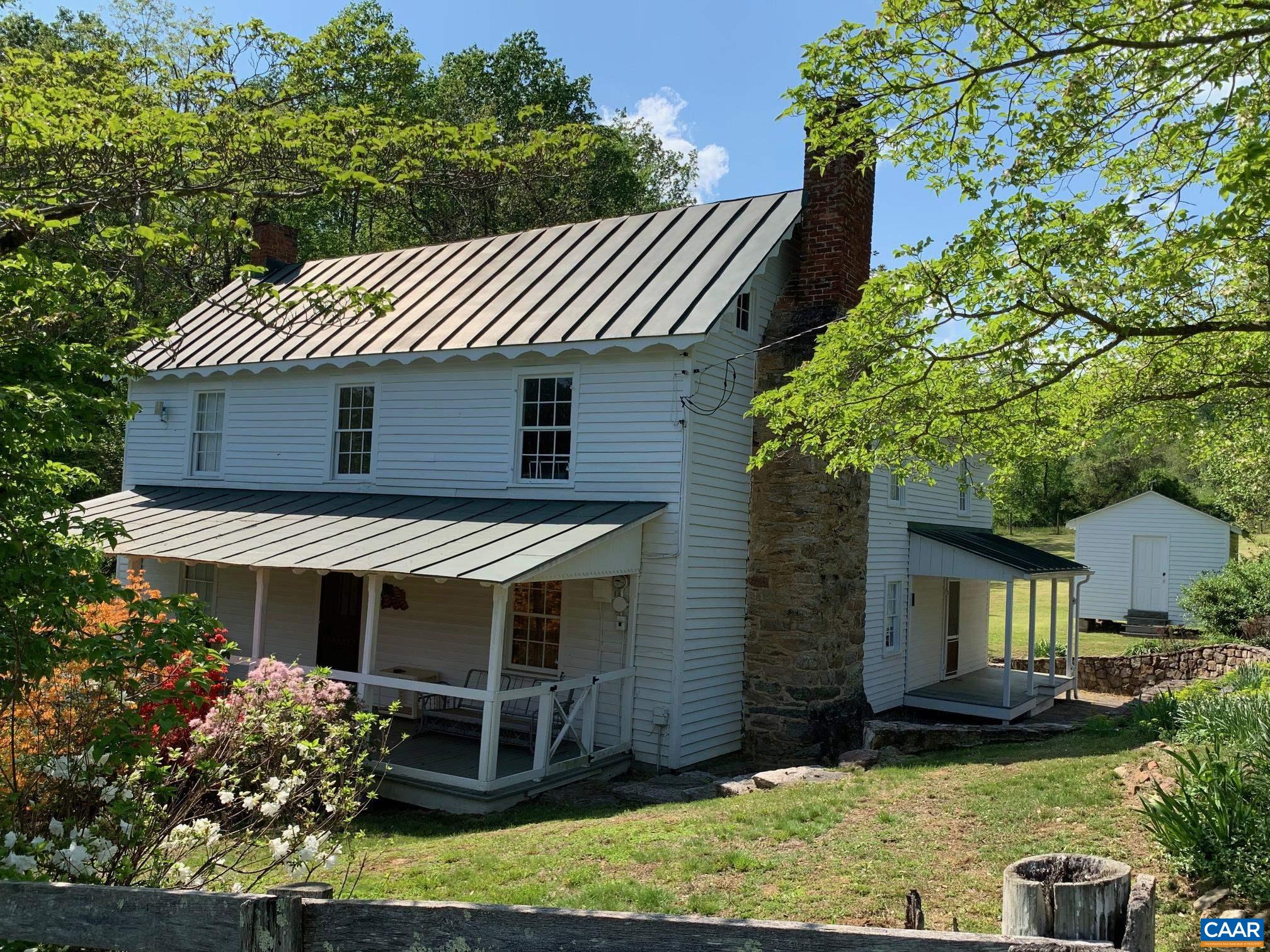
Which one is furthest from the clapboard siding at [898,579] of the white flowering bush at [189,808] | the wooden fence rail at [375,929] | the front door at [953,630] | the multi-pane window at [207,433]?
the wooden fence rail at [375,929]

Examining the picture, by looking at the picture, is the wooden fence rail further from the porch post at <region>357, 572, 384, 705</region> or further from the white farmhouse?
the porch post at <region>357, 572, 384, 705</region>

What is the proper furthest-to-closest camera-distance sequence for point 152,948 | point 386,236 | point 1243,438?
point 386,236, point 1243,438, point 152,948

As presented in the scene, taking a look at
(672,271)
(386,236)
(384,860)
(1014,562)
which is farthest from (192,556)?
(386,236)

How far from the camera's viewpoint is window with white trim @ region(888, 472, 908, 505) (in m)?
16.8

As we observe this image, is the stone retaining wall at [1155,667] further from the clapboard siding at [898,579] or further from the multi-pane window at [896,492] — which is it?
the multi-pane window at [896,492]

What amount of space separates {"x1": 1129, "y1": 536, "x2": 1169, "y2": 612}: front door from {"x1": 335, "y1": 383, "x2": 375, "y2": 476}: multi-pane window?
82.3 feet

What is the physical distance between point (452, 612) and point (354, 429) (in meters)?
3.61

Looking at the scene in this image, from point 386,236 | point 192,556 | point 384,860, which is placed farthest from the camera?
point 386,236

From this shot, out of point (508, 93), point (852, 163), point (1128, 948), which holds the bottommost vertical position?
point (1128, 948)

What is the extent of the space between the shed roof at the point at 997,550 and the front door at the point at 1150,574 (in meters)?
12.2

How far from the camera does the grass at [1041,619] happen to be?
26.4 meters

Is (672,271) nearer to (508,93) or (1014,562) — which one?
(1014,562)

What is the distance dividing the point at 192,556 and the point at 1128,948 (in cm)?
1278

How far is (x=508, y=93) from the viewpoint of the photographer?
122 feet
